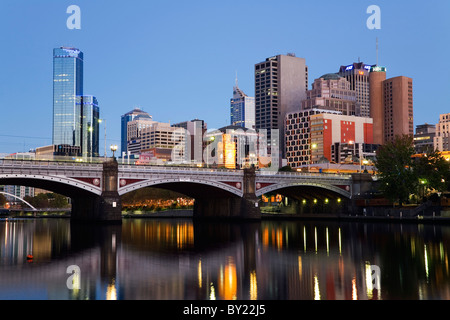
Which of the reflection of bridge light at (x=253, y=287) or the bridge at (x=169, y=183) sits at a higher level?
the bridge at (x=169, y=183)

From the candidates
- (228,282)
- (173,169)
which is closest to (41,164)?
(173,169)

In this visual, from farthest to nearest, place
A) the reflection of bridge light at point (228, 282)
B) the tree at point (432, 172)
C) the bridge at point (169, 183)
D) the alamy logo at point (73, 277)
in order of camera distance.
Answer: the tree at point (432, 172) → the bridge at point (169, 183) → the alamy logo at point (73, 277) → the reflection of bridge light at point (228, 282)

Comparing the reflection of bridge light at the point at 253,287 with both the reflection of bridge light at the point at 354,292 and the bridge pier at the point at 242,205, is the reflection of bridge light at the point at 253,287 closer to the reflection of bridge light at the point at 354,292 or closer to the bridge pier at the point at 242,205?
the reflection of bridge light at the point at 354,292

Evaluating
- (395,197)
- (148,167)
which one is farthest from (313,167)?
(148,167)

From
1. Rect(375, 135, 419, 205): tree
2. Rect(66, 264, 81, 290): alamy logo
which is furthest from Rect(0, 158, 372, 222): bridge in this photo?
Rect(66, 264, 81, 290): alamy logo

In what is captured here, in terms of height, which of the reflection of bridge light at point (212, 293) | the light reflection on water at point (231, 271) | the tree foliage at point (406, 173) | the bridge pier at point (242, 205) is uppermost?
the tree foliage at point (406, 173)

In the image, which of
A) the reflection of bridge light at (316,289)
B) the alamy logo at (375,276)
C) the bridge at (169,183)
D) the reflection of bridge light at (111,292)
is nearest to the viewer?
the reflection of bridge light at (316,289)

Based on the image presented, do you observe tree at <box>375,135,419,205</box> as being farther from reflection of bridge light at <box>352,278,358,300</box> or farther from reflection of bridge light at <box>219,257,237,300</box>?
reflection of bridge light at <box>352,278,358,300</box>

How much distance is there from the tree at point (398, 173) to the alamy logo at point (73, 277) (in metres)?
75.8

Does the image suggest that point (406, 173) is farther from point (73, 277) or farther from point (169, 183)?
point (73, 277)

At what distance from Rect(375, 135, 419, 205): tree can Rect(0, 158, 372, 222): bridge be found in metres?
14.3

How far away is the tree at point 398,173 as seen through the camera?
326ft

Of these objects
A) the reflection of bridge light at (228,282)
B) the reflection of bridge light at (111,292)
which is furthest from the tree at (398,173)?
the reflection of bridge light at (111,292)

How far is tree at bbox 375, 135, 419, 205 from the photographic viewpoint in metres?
99.3
